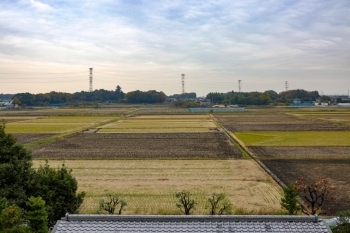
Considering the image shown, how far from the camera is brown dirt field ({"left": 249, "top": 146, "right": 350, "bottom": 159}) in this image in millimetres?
27670

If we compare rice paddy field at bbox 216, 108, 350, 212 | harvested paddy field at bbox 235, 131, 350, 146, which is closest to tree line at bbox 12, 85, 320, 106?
rice paddy field at bbox 216, 108, 350, 212

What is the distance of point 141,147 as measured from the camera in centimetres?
3331

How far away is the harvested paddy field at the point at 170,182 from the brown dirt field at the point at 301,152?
12.0 feet

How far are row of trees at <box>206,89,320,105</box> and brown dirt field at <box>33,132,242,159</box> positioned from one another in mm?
85395

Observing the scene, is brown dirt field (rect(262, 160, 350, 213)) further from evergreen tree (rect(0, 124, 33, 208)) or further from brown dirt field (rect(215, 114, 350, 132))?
brown dirt field (rect(215, 114, 350, 132))

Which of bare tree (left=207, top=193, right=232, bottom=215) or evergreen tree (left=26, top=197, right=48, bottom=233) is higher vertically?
evergreen tree (left=26, top=197, right=48, bottom=233)

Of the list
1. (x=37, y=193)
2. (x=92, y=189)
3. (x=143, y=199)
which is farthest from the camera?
(x=92, y=189)

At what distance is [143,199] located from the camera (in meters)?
17.2

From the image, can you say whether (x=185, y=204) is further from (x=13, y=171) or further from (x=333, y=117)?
(x=333, y=117)

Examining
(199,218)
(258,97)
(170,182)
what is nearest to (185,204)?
(170,182)

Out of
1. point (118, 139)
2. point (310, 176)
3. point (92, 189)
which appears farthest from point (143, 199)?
point (118, 139)

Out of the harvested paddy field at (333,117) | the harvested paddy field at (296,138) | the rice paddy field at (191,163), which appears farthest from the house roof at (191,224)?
the harvested paddy field at (333,117)

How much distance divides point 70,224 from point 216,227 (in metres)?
2.78

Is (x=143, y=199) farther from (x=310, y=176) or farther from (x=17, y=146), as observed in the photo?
(x=310, y=176)
